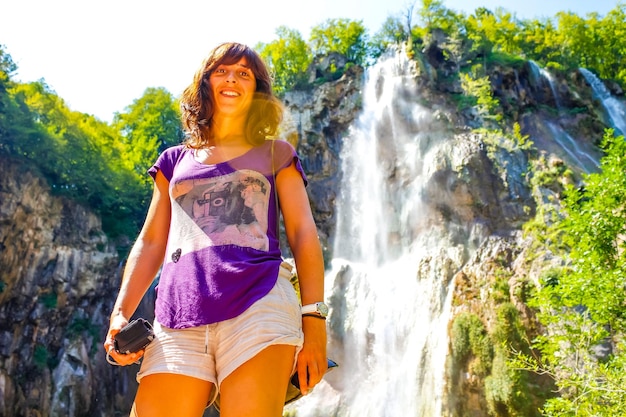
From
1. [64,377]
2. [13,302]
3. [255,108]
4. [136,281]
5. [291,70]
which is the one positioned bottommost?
[64,377]

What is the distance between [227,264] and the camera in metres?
1.78

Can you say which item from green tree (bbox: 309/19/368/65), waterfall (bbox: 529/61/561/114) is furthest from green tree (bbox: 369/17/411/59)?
waterfall (bbox: 529/61/561/114)

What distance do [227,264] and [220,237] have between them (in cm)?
14

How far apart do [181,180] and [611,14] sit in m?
33.7

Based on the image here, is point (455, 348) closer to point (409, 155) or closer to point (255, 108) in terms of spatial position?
point (409, 155)

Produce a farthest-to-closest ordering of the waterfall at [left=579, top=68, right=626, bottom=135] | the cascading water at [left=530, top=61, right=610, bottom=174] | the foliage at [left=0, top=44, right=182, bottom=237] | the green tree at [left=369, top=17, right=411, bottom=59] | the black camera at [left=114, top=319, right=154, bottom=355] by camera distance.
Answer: the green tree at [left=369, top=17, right=411, bottom=59], the waterfall at [left=579, top=68, right=626, bottom=135], the foliage at [left=0, top=44, right=182, bottom=237], the cascading water at [left=530, top=61, right=610, bottom=174], the black camera at [left=114, top=319, right=154, bottom=355]

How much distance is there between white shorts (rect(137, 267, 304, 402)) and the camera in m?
1.66

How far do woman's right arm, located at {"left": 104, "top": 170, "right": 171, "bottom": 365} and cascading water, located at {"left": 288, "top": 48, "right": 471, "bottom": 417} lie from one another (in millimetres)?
11173

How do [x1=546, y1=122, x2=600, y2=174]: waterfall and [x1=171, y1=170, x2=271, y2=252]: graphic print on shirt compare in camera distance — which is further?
[x1=546, y1=122, x2=600, y2=174]: waterfall

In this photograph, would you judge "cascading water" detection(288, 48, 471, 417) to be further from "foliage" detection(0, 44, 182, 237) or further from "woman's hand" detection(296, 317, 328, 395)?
"woman's hand" detection(296, 317, 328, 395)

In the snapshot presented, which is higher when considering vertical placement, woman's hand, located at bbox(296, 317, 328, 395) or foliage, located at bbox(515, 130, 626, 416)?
woman's hand, located at bbox(296, 317, 328, 395)

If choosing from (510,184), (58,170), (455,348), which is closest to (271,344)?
(455,348)

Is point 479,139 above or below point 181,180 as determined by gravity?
above

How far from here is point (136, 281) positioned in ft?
6.59
